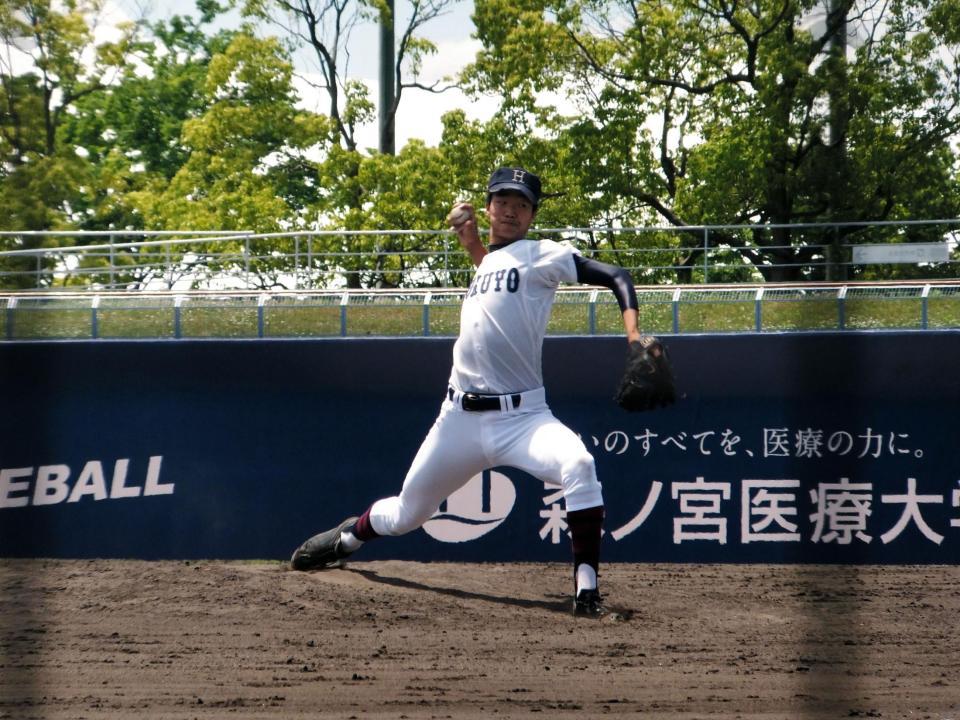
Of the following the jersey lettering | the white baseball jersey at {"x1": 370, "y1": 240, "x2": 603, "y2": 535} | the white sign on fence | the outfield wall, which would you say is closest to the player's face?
the white baseball jersey at {"x1": 370, "y1": 240, "x2": 603, "y2": 535}

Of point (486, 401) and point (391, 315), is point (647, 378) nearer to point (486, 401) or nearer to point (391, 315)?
point (486, 401)

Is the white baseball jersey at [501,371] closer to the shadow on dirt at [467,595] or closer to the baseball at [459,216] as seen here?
the baseball at [459,216]

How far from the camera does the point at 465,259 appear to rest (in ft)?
40.3

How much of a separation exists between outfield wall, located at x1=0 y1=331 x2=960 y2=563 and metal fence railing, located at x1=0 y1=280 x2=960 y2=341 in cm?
28

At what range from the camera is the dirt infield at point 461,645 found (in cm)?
416

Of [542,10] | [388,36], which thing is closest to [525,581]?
[388,36]

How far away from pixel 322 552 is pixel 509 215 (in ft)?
7.23

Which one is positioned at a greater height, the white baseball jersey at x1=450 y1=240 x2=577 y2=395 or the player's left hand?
the player's left hand

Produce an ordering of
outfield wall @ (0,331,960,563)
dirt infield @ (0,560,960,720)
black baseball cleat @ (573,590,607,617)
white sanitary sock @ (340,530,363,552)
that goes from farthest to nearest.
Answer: outfield wall @ (0,331,960,563) < white sanitary sock @ (340,530,363,552) < black baseball cleat @ (573,590,607,617) < dirt infield @ (0,560,960,720)

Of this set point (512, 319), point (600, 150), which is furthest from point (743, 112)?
point (512, 319)

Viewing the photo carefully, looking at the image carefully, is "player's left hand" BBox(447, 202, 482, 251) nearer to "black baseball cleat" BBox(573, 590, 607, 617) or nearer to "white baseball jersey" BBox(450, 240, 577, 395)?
"white baseball jersey" BBox(450, 240, 577, 395)

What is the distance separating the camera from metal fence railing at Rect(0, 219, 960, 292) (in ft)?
37.2

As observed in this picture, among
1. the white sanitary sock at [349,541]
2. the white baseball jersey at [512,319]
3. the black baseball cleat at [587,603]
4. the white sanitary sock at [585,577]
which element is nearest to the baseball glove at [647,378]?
the white baseball jersey at [512,319]

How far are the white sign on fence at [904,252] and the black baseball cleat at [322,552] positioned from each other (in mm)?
6765
